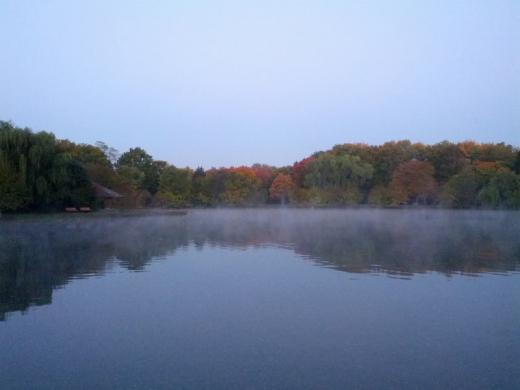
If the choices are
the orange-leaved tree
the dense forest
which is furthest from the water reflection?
the orange-leaved tree

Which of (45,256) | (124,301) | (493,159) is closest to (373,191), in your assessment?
(493,159)

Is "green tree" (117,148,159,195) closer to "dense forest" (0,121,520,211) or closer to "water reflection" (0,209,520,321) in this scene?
"dense forest" (0,121,520,211)

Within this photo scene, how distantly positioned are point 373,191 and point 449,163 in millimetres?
8435

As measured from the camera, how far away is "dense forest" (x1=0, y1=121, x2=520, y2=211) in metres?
43.6

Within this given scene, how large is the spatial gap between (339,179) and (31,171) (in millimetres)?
32467

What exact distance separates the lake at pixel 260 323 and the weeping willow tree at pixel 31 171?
56.2 feet

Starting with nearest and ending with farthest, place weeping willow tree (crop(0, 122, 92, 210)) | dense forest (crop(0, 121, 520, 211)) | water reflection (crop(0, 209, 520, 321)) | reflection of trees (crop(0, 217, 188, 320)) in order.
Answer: reflection of trees (crop(0, 217, 188, 320)) < water reflection (crop(0, 209, 520, 321)) < weeping willow tree (crop(0, 122, 92, 210)) < dense forest (crop(0, 121, 520, 211))

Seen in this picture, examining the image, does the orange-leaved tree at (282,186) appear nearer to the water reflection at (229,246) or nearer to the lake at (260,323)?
the water reflection at (229,246)

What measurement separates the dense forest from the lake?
26238 millimetres

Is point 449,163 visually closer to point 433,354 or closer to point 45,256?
point 45,256

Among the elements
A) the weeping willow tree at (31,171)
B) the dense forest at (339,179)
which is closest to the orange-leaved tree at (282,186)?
the dense forest at (339,179)

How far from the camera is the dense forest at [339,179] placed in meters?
43.6

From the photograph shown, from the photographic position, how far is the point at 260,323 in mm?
6266

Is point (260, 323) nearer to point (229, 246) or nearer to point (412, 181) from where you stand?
point (229, 246)
